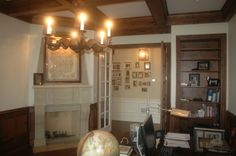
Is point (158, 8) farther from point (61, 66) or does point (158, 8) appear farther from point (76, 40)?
point (61, 66)

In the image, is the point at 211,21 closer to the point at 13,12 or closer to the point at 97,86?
the point at 97,86

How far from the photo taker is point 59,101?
4.31 metres

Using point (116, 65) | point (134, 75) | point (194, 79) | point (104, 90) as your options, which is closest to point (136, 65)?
point (134, 75)

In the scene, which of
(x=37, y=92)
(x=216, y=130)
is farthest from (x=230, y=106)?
(x=37, y=92)

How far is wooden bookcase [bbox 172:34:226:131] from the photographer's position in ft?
12.9

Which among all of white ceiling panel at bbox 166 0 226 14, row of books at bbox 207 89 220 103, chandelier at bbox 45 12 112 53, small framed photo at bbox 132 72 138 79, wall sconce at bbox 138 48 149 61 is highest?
white ceiling panel at bbox 166 0 226 14

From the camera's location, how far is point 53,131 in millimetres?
4664

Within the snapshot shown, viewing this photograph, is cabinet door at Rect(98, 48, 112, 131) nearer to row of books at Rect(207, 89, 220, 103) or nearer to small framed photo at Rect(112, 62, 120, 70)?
small framed photo at Rect(112, 62, 120, 70)

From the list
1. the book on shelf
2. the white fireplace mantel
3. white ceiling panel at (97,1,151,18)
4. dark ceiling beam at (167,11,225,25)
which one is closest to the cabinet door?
the white fireplace mantel

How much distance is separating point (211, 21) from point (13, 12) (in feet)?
11.6

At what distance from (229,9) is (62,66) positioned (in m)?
3.27

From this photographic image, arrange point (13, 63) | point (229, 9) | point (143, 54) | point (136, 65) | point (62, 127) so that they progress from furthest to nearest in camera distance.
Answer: point (136, 65) < point (143, 54) < point (62, 127) < point (13, 63) < point (229, 9)

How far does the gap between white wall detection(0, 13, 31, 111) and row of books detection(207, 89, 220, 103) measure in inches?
143

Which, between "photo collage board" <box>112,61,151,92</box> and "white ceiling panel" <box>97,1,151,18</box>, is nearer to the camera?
"white ceiling panel" <box>97,1,151,18</box>
